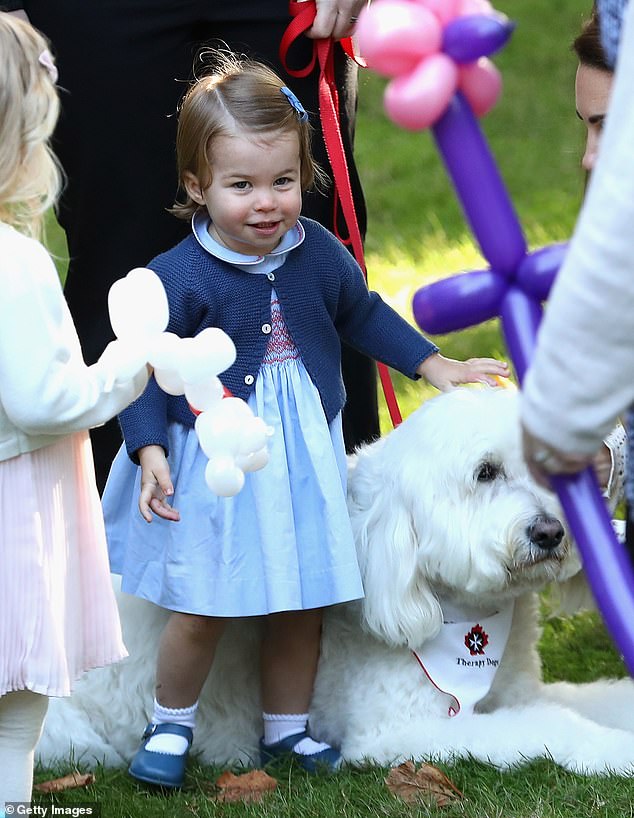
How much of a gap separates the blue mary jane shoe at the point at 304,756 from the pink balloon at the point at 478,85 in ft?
5.97

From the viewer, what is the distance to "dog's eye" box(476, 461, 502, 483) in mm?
3206

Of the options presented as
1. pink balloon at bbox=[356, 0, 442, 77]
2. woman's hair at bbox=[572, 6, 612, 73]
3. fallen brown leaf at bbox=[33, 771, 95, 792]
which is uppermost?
woman's hair at bbox=[572, 6, 612, 73]

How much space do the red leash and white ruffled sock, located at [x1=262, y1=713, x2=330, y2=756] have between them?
2.55 ft

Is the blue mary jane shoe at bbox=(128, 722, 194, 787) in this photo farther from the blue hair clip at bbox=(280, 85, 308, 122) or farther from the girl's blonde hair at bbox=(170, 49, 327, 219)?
the blue hair clip at bbox=(280, 85, 308, 122)

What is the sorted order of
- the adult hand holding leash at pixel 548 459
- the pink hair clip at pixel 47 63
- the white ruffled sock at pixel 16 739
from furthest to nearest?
the white ruffled sock at pixel 16 739 → the pink hair clip at pixel 47 63 → the adult hand holding leash at pixel 548 459

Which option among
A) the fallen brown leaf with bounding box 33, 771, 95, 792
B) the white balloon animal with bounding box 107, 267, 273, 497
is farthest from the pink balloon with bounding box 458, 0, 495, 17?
the fallen brown leaf with bounding box 33, 771, 95, 792

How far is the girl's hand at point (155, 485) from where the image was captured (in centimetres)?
296

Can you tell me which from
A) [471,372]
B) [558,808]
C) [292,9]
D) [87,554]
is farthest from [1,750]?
[292,9]

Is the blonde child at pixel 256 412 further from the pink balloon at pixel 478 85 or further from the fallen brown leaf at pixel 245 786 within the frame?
the pink balloon at pixel 478 85

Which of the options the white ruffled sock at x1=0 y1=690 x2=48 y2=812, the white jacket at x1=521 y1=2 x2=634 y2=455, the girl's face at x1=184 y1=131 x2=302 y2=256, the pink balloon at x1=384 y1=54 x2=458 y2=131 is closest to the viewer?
the white jacket at x1=521 y1=2 x2=634 y2=455

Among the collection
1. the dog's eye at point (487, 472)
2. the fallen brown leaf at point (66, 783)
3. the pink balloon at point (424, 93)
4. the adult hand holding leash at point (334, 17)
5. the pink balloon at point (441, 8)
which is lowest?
the fallen brown leaf at point (66, 783)

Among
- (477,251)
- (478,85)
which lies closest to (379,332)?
(478,85)

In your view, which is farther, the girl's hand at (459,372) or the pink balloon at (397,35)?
the girl's hand at (459,372)
